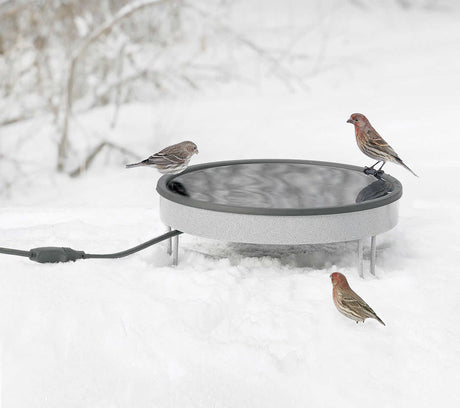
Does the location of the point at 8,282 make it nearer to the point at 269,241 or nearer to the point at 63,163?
the point at 269,241

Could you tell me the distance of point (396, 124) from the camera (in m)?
7.07

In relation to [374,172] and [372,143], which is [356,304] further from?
[374,172]

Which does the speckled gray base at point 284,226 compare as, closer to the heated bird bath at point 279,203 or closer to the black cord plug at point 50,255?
the heated bird bath at point 279,203

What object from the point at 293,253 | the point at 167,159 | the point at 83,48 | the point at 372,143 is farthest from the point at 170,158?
the point at 83,48

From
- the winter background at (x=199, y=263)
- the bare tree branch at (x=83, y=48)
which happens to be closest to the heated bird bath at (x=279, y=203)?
the winter background at (x=199, y=263)

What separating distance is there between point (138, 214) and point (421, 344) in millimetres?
2233

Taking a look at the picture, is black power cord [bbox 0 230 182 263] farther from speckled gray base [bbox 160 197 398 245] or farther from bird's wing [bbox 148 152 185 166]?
bird's wing [bbox 148 152 185 166]

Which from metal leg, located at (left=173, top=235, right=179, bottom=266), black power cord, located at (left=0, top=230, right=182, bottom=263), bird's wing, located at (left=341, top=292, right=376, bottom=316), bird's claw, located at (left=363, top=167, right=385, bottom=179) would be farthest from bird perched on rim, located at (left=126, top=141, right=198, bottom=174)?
bird's wing, located at (left=341, top=292, right=376, bottom=316)

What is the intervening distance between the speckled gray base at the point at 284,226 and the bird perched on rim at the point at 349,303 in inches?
13.5

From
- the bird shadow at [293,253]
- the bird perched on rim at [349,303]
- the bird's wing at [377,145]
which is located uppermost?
the bird's wing at [377,145]

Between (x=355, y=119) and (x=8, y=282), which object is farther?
(x=355, y=119)

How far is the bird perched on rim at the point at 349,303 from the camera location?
300 centimetres

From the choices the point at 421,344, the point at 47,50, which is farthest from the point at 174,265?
the point at 47,50

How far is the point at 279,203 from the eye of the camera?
3.73 metres
